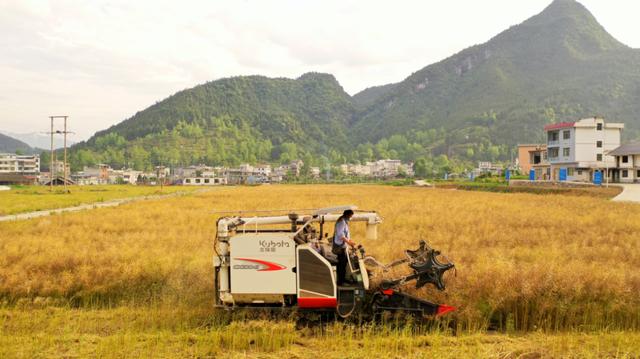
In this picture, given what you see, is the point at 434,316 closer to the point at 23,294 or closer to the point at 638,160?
the point at 23,294

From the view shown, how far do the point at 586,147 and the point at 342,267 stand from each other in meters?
78.6

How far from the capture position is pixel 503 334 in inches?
382

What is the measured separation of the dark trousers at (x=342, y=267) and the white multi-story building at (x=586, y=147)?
75.6 meters

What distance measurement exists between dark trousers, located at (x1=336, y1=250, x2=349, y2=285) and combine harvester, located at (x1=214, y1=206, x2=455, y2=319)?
0.12 meters

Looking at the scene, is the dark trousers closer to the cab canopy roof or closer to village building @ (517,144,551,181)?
the cab canopy roof

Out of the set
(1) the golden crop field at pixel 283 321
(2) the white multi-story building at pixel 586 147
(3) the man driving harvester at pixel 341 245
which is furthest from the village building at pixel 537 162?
(3) the man driving harvester at pixel 341 245

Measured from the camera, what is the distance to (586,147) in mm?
75750

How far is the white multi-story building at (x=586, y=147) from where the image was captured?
74.8 metres

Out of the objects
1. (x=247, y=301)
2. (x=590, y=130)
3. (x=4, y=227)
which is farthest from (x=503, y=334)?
(x=590, y=130)

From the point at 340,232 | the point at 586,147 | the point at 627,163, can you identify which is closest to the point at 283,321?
the point at 340,232

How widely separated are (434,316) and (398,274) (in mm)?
2320

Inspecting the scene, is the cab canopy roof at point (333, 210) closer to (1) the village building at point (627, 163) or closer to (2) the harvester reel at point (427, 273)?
(2) the harvester reel at point (427, 273)

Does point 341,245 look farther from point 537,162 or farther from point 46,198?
point 537,162

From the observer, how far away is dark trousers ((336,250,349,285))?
9742mm
